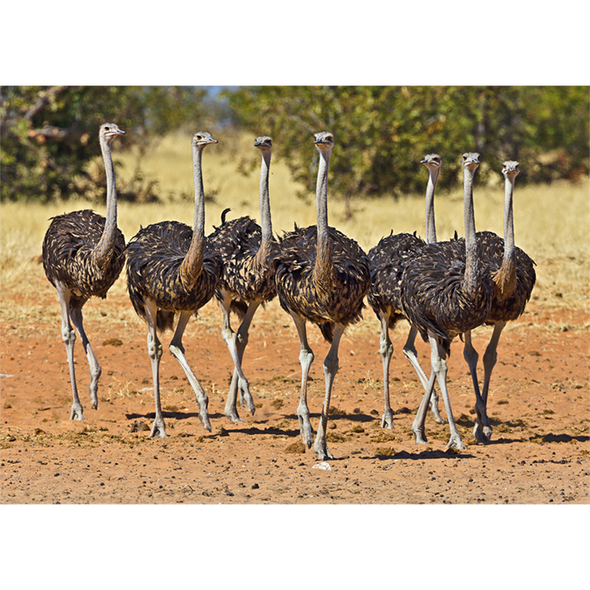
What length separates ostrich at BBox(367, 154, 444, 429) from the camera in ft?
23.8

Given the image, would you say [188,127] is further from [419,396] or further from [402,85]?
[419,396]

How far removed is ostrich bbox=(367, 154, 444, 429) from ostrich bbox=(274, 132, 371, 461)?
73 cm

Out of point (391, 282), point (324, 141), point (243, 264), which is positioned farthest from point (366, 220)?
point (324, 141)

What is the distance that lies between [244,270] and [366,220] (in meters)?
8.60

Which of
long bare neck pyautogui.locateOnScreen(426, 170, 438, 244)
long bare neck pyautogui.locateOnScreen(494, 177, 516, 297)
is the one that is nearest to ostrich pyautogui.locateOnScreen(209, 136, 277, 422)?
long bare neck pyautogui.locateOnScreen(426, 170, 438, 244)

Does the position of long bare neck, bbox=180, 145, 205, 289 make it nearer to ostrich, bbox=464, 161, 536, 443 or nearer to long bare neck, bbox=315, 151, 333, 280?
long bare neck, bbox=315, 151, 333, 280

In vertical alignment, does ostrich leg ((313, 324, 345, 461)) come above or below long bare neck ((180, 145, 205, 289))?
below

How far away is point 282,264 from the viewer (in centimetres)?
656

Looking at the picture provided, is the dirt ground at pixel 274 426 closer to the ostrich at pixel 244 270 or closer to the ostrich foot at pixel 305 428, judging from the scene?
the ostrich foot at pixel 305 428

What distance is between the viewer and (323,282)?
6.08 m

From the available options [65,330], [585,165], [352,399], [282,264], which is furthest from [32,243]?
[585,165]

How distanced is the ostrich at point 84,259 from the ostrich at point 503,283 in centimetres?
287

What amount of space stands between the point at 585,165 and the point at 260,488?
21.3m

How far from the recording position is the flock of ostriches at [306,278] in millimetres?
6328
